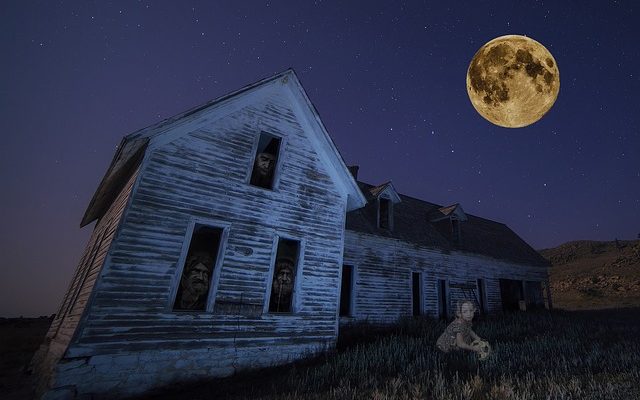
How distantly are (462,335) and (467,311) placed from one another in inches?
23.6

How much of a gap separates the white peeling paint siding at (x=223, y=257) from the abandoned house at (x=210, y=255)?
0.02 meters

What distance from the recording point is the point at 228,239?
766 cm

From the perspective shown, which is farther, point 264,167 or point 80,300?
point 264,167

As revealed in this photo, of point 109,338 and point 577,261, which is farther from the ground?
point 577,261

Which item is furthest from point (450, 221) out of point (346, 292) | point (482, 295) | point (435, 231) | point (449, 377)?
point (449, 377)

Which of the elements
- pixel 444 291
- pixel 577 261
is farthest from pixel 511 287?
pixel 577 261

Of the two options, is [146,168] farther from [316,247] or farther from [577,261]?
[577,261]

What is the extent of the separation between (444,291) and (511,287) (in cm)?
905

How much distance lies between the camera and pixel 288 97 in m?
9.89

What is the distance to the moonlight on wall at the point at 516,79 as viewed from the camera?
24.0ft

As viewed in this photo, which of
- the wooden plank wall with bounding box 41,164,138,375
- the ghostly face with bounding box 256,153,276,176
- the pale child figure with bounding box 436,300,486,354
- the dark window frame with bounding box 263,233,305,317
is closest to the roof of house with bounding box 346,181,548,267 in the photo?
the dark window frame with bounding box 263,233,305,317

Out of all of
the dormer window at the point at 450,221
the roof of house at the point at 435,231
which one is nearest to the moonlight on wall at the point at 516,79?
the roof of house at the point at 435,231

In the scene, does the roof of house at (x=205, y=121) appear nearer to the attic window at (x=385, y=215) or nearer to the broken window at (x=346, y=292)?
the broken window at (x=346, y=292)

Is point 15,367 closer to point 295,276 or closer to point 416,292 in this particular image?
point 295,276
